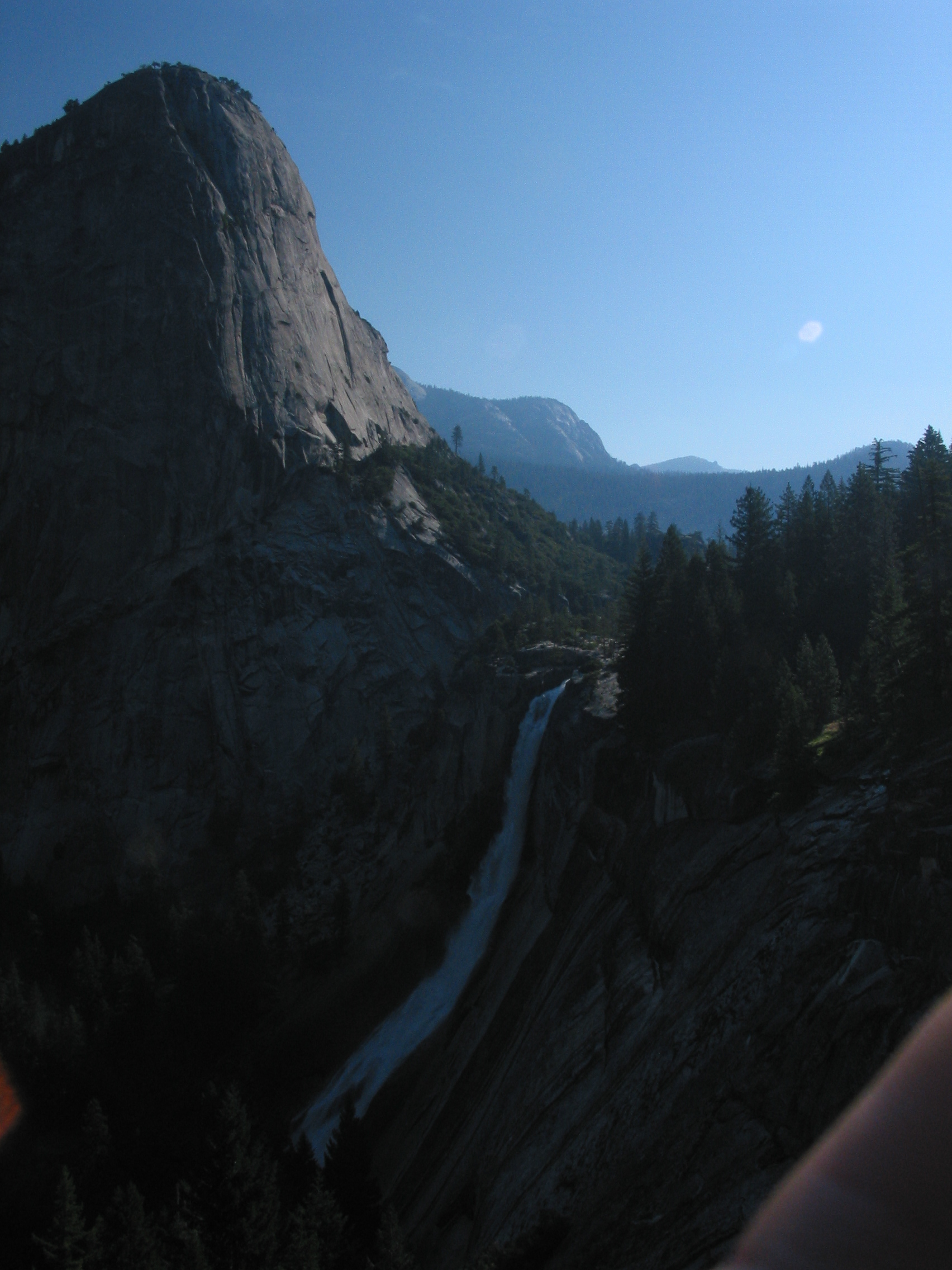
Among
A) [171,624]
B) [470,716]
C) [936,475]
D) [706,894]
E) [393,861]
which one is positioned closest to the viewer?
[706,894]

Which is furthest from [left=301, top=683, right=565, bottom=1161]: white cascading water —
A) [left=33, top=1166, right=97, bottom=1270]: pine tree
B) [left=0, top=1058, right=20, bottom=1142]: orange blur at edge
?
[left=0, top=1058, right=20, bottom=1142]: orange blur at edge

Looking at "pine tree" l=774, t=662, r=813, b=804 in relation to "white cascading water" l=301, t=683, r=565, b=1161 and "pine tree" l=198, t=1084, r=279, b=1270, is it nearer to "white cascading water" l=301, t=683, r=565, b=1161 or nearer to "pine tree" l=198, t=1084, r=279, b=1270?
"pine tree" l=198, t=1084, r=279, b=1270

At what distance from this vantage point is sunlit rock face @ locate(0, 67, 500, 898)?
63500 millimetres

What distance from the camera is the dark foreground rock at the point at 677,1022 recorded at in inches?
612

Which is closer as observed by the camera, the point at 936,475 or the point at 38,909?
the point at 936,475

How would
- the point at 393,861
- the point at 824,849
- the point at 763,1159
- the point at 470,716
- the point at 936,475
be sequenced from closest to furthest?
the point at 763,1159
the point at 824,849
the point at 936,475
the point at 393,861
the point at 470,716

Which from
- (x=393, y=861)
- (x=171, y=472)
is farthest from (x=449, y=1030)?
(x=171, y=472)

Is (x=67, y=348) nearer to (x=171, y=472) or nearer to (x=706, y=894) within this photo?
(x=171, y=472)

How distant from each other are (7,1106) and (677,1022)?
37.1m

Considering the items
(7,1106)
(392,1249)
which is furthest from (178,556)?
(392,1249)

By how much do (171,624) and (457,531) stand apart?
25063mm

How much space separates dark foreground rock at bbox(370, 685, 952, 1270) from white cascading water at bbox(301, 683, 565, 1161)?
3.19m

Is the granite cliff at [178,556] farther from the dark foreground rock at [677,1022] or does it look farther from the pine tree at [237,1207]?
the pine tree at [237,1207]

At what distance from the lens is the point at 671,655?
38.8 metres
